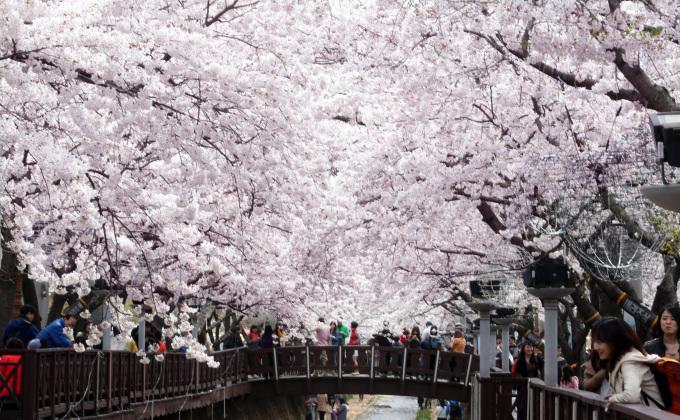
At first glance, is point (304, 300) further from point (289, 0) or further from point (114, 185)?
point (114, 185)

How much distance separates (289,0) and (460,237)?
9.61m

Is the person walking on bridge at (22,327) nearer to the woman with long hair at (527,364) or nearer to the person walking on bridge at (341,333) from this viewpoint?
the woman with long hair at (527,364)

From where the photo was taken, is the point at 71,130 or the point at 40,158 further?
the point at 71,130

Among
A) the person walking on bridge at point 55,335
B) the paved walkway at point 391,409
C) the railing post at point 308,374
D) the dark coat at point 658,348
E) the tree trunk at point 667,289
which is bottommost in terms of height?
the paved walkway at point 391,409

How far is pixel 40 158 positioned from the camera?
9.25 meters

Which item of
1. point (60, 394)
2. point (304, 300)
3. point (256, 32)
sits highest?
point (256, 32)

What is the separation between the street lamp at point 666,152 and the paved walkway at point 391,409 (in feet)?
148

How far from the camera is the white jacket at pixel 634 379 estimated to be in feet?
23.9

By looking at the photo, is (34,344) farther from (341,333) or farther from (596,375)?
(341,333)

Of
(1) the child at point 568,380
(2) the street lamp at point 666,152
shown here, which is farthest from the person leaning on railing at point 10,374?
(2) the street lamp at point 666,152

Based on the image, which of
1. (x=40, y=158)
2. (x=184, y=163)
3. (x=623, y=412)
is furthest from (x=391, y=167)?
(x=623, y=412)

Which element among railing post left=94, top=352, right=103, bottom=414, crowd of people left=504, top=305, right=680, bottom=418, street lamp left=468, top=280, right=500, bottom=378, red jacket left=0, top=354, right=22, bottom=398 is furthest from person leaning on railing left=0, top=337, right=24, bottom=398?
crowd of people left=504, top=305, right=680, bottom=418

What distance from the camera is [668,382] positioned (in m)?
7.39

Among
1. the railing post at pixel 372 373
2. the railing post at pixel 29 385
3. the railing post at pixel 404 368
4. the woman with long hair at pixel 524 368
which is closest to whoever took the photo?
the railing post at pixel 29 385
